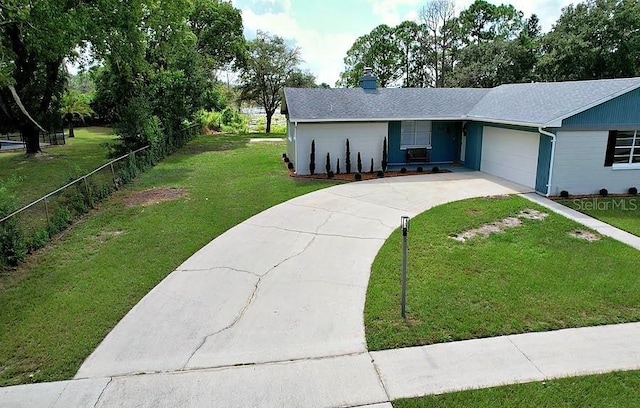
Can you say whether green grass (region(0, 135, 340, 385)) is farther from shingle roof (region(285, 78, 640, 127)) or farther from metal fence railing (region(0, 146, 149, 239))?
shingle roof (region(285, 78, 640, 127))

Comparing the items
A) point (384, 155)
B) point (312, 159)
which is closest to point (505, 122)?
point (384, 155)

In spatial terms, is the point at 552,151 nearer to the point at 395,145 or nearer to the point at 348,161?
the point at 395,145

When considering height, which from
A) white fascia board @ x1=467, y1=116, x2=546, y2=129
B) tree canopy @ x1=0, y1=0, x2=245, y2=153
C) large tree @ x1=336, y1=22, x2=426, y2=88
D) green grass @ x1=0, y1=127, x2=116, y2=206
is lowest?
green grass @ x1=0, y1=127, x2=116, y2=206

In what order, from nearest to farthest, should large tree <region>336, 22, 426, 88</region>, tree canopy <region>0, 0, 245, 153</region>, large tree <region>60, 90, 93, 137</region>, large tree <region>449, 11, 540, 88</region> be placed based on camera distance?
tree canopy <region>0, 0, 245, 153</region> < large tree <region>449, 11, 540, 88</region> < large tree <region>60, 90, 93, 137</region> < large tree <region>336, 22, 426, 88</region>

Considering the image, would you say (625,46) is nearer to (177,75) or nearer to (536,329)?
(177,75)

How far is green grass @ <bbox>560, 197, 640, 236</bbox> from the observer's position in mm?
9922

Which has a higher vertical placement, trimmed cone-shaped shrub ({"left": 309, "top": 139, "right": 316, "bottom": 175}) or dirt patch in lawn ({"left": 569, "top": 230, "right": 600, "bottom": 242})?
trimmed cone-shaped shrub ({"left": 309, "top": 139, "right": 316, "bottom": 175})

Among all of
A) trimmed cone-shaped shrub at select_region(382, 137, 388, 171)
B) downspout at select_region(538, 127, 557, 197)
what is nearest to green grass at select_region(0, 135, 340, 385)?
trimmed cone-shaped shrub at select_region(382, 137, 388, 171)

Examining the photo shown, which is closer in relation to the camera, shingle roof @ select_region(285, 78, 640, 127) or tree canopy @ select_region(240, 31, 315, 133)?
shingle roof @ select_region(285, 78, 640, 127)

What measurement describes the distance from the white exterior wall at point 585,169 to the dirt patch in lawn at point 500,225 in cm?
258

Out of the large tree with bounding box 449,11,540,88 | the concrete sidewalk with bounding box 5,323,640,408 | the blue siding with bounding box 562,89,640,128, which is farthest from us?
the large tree with bounding box 449,11,540,88

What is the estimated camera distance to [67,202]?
10281mm

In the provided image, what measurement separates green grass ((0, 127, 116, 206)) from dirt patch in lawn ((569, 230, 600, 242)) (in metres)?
12.6

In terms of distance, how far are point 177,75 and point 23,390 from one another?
784 inches
